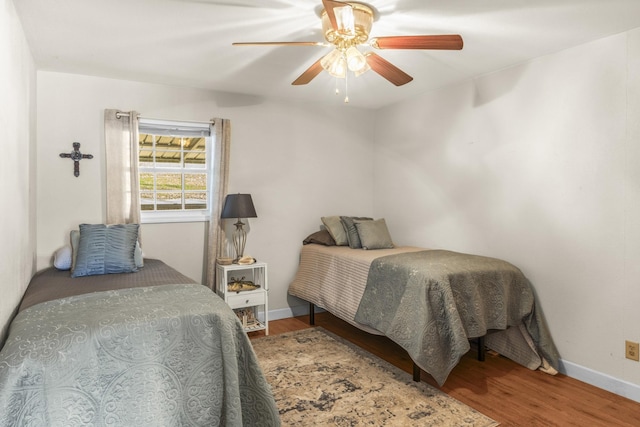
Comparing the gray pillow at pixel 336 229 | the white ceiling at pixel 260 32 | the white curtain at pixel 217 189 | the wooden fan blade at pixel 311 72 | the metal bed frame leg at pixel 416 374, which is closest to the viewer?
the white ceiling at pixel 260 32

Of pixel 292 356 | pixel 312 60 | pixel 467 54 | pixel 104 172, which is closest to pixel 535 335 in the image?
pixel 292 356

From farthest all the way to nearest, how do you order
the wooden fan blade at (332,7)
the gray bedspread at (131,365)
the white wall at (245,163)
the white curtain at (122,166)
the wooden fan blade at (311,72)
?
the white curtain at (122,166) → the white wall at (245,163) → the wooden fan blade at (311,72) → the wooden fan blade at (332,7) → the gray bedspread at (131,365)

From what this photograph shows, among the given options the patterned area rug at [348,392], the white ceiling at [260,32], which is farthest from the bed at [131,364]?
the white ceiling at [260,32]

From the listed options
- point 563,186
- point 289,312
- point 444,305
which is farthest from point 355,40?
point 289,312

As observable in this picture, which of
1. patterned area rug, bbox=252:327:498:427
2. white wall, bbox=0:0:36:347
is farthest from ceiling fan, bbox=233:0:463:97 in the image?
patterned area rug, bbox=252:327:498:427

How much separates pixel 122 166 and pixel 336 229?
6.76 feet

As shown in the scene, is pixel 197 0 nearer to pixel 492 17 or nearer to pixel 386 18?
pixel 386 18

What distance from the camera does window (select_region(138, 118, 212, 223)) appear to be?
11.8 ft

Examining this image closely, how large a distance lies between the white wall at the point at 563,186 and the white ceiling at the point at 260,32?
25cm

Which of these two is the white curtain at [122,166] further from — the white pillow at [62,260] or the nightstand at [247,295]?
the nightstand at [247,295]

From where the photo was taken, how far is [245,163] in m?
3.93

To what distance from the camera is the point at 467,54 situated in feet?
9.39

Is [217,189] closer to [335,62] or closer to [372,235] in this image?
[372,235]

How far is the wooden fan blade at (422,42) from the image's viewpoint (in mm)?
1942
